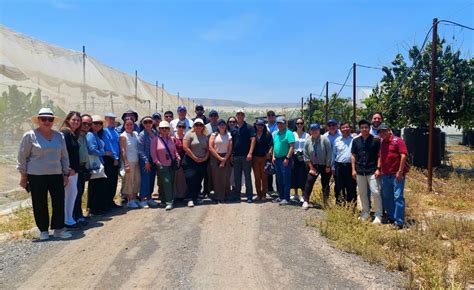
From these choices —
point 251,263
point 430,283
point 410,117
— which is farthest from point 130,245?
point 410,117

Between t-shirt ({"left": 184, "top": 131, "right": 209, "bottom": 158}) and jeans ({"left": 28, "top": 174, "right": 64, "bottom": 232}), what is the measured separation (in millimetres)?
2501

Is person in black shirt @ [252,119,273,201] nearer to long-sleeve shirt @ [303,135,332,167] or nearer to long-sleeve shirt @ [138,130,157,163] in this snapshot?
long-sleeve shirt @ [303,135,332,167]

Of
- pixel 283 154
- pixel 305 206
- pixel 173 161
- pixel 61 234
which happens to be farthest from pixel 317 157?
pixel 61 234

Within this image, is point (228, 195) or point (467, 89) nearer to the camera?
point (228, 195)

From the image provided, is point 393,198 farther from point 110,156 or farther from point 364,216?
point 110,156

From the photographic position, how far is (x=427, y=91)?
40.7 feet

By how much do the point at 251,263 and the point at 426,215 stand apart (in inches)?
164

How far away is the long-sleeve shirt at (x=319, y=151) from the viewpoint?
7.08 metres

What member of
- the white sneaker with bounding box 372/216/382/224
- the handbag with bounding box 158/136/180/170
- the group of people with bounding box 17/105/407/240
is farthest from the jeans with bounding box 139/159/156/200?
the white sneaker with bounding box 372/216/382/224

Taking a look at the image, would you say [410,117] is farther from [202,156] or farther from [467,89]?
[202,156]

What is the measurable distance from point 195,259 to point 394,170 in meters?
3.46

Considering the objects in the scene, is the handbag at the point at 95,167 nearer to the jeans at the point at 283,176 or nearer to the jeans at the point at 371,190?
the jeans at the point at 283,176

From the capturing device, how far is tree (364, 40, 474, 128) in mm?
12031

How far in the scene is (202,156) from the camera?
7.51 meters
